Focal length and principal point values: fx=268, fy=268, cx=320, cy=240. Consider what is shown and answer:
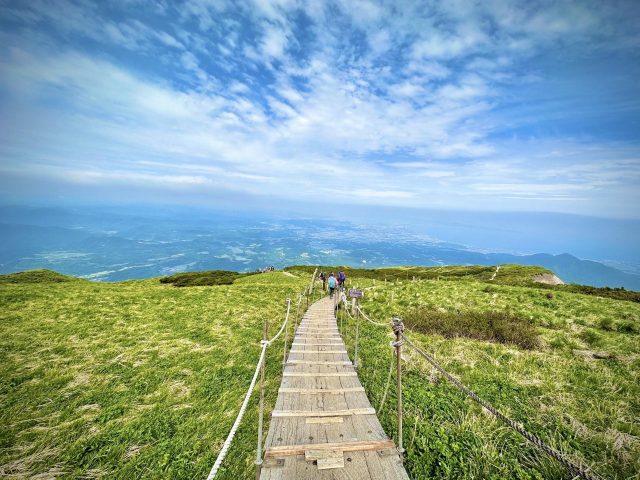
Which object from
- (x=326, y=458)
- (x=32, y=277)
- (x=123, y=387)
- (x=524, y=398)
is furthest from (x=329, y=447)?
(x=32, y=277)

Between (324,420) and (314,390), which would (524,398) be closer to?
(324,420)

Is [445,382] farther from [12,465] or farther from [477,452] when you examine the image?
[12,465]

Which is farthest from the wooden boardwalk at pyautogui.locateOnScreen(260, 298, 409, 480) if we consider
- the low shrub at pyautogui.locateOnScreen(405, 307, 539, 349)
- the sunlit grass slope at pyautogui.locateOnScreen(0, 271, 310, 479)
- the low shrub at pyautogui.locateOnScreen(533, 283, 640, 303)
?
the low shrub at pyautogui.locateOnScreen(533, 283, 640, 303)

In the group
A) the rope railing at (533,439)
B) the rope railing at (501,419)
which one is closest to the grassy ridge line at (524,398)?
the rope railing at (501,419)

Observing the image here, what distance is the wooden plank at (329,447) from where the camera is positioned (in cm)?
547

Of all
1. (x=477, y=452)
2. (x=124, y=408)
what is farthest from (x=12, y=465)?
(x=477, y=452)

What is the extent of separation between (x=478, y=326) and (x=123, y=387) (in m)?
15.8

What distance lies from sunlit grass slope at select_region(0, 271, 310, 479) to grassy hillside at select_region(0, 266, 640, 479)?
45 mm

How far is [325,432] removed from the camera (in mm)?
6230

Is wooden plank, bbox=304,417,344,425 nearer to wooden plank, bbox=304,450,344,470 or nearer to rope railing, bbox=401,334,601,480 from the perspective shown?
wooden plank, bbox=304,450,344,470

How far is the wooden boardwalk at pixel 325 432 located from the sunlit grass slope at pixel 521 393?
0.77 metres

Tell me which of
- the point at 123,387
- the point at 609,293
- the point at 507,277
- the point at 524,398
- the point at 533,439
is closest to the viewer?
the point at 533,439

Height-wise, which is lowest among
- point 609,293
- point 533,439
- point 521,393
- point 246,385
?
point 246,385

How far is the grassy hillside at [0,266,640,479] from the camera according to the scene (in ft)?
20.1
